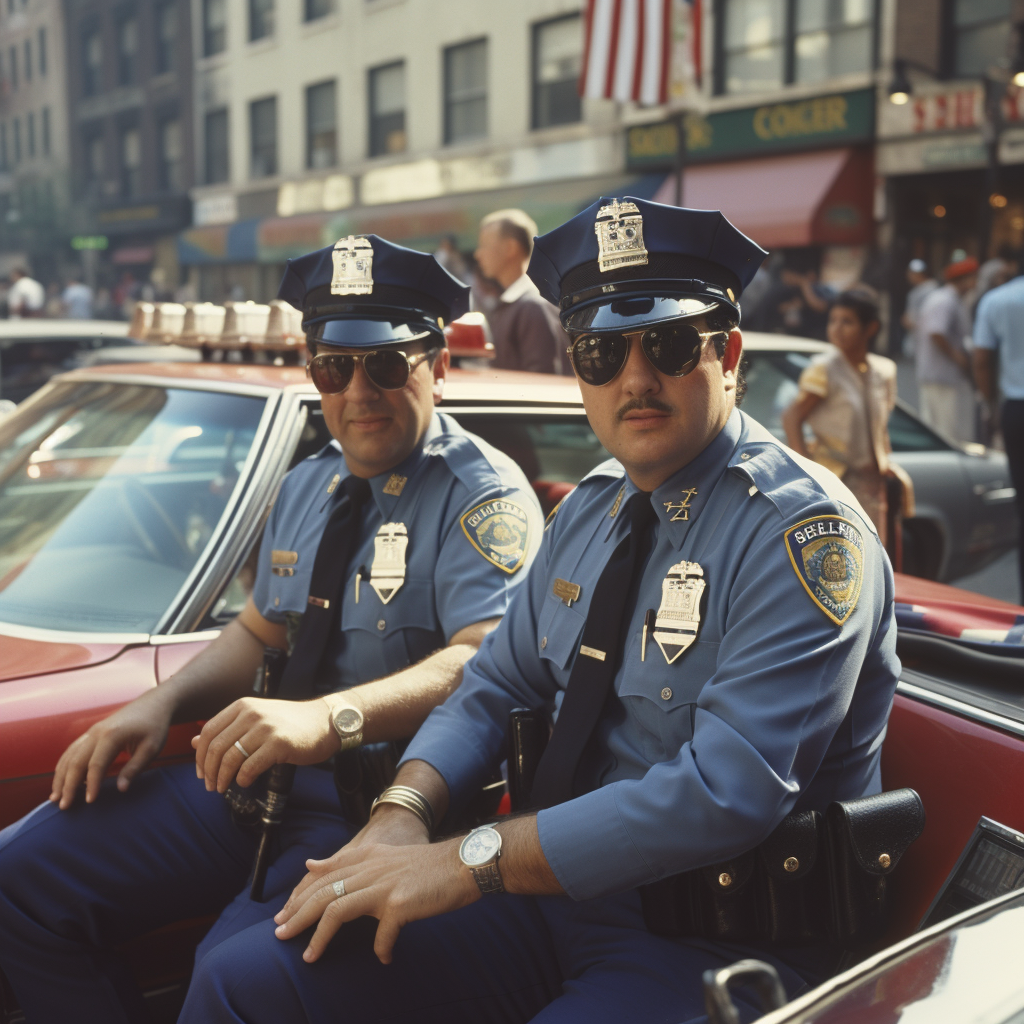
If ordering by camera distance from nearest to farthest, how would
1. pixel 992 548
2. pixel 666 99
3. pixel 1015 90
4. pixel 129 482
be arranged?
1. pixel 129 482
2. pixel 992 548
3. pixel 666 99
4. pixel 1015 90

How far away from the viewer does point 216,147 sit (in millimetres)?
28953

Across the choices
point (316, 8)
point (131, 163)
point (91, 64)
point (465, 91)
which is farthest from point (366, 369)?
point (91, 64)

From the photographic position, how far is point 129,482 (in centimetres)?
309

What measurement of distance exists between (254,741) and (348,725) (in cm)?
20

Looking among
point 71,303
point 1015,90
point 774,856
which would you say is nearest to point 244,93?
point 71,303

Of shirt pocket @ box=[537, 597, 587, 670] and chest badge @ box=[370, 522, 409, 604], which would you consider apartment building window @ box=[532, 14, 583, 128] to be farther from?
shirt pocket @ box=[537, 597, 587, 670]

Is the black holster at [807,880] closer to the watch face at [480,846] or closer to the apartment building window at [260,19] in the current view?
the watch face at [480,846]

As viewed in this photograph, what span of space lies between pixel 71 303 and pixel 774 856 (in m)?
19.2

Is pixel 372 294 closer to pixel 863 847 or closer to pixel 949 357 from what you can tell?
pixel 863 847

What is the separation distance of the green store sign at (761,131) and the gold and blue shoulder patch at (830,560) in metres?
15.3

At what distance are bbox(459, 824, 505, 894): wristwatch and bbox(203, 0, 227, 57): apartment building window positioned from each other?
29349 mm

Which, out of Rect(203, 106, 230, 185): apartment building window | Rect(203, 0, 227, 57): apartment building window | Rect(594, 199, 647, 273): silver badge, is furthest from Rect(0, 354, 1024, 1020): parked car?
Rect(203, 0, 227, 57): apartment building window

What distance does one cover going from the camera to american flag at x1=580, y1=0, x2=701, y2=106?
918 centimetres

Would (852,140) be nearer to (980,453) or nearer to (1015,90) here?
(1015,90)
